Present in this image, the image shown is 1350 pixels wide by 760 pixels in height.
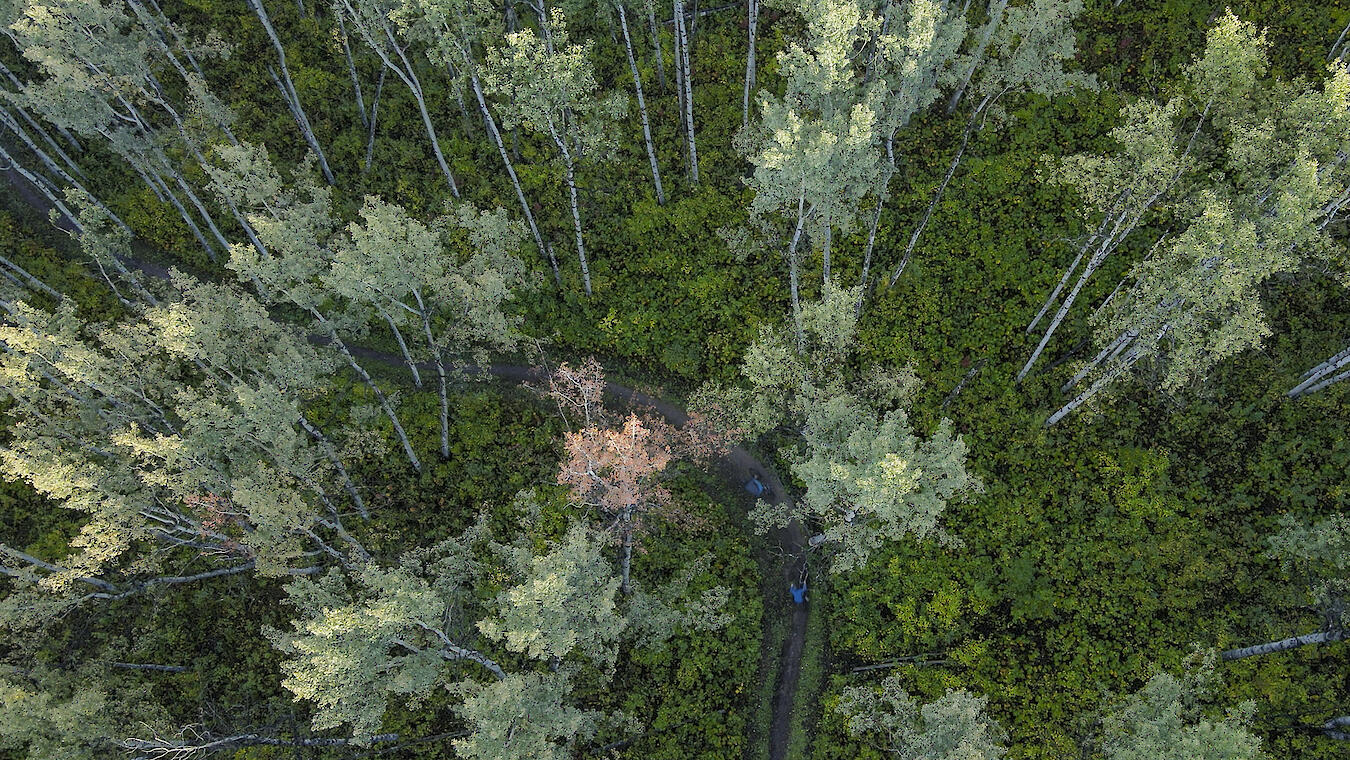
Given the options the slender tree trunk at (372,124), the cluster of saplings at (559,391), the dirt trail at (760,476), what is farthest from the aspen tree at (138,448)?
the slender tree trunk at (372,124)

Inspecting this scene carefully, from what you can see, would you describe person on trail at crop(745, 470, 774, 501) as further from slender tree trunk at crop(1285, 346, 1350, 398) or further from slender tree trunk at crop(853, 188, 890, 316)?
slender tree trunk at crop(1285, 346, 1350, 398)

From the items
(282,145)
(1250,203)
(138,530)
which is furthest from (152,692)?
(1250,203)

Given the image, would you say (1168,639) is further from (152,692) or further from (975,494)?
(152,692)

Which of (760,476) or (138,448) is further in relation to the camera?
(760,476)

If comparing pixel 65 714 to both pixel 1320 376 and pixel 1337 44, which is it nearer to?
pixel 1320 376

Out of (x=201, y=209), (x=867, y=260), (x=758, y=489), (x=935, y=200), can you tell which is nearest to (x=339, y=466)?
(x=201, y=209)

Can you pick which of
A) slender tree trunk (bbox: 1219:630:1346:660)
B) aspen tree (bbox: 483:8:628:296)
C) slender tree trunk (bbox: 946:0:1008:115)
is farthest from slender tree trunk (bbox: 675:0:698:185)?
slender tree trunk (bbox: 1219:630:1346:660)

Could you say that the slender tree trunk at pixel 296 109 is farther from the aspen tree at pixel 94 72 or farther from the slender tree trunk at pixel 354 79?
the aspen tree at pixel 94 72
